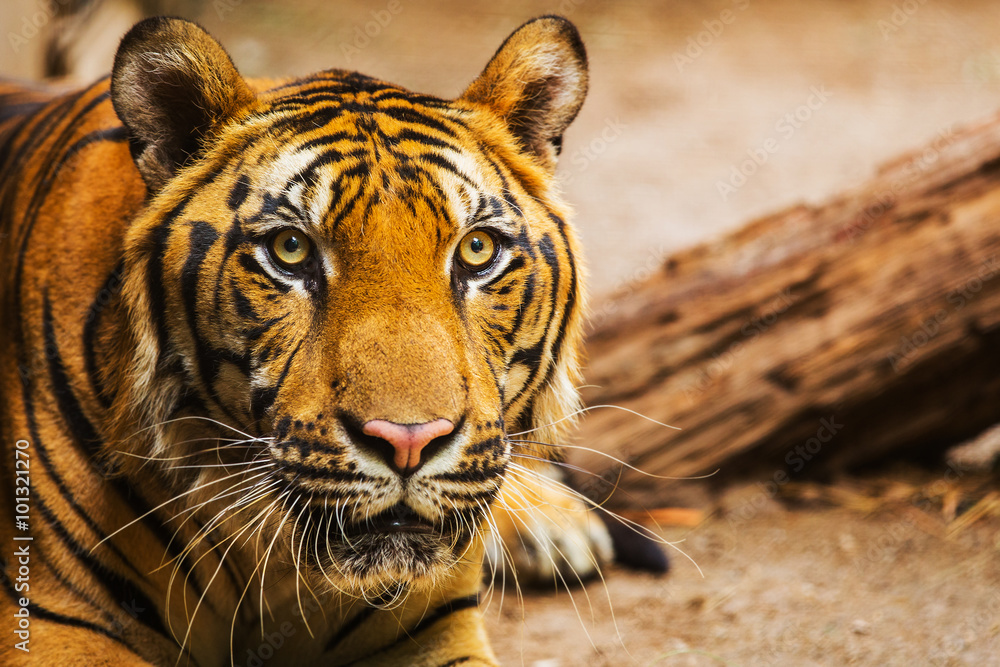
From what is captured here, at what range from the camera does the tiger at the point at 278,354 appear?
156 cm

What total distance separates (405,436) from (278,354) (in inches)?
12.5

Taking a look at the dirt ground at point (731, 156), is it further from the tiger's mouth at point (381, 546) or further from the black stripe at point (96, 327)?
the black stripe at point (96, 327)

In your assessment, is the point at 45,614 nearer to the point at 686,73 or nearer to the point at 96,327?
the point at 96,327

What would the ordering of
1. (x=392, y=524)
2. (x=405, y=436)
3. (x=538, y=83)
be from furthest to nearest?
(x=538, y=83), (x=392, y=524), (x=405, y=436)

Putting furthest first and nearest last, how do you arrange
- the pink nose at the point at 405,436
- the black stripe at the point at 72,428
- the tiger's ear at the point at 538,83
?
the tiger's ear at the point at 538,83 → the black stripe at the point at 72,428 → the pink nose at the point at 405,436

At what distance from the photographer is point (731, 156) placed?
7.45 metres

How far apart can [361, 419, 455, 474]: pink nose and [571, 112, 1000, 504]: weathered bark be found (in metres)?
2.00

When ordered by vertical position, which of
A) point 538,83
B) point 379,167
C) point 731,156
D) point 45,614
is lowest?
point 45,614

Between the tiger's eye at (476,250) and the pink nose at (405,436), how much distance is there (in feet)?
1.25

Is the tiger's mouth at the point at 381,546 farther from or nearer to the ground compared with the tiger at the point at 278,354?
nearer to the ground

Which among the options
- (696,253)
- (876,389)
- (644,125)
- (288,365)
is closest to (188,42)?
(288,365)

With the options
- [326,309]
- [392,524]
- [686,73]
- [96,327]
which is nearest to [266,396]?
[326,309]

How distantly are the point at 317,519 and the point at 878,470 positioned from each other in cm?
285

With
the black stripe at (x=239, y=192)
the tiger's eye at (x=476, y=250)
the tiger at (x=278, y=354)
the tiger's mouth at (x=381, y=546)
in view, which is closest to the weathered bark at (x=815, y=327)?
the tiger at (x=278, y=354)
